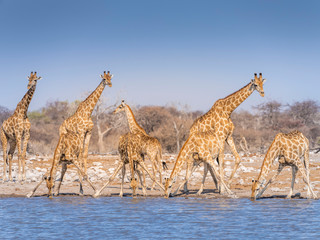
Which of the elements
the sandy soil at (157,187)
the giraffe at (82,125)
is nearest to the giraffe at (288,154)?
the sandy soil at (157,187)

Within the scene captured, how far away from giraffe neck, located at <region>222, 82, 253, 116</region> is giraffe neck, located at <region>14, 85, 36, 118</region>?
6457mm

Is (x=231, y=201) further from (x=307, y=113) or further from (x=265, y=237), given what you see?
(x=307, y=113)

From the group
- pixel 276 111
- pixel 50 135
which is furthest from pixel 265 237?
pixel 276 111

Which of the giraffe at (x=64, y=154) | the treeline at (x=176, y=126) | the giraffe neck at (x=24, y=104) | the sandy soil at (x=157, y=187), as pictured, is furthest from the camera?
the treeline at (x=176, y=126)

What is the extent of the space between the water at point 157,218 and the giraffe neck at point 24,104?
4.35m

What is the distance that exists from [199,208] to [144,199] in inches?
78.4

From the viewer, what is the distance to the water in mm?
10211

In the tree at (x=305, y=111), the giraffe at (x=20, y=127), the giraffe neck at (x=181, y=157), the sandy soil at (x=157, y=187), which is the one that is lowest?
the sandy soil at (x=157, y=187)

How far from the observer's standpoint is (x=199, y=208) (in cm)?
1312

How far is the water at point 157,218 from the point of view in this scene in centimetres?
1021

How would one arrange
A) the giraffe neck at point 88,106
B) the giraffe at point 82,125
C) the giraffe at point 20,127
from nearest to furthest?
the giraffe at point 82,125, the giraffe neck at point 88,106, the giraffe at point 20,127

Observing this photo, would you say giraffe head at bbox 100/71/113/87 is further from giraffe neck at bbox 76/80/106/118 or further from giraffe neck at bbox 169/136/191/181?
giraffe neck at bbox 169/136/191/181

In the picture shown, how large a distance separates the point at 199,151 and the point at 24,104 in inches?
272

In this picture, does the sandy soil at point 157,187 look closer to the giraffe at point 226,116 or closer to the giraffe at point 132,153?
the giraffe at point 132,153
